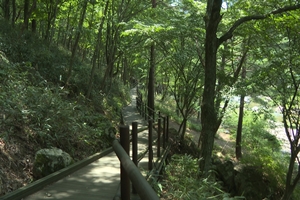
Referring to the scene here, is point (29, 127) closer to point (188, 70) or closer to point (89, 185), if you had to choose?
point (89, 185)

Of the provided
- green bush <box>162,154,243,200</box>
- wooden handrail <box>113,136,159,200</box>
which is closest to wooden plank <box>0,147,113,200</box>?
green bush <box>162,154,243,200</box>

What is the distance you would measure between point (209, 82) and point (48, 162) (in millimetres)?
4551

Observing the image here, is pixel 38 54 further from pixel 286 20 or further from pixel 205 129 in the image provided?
pixel 286 20

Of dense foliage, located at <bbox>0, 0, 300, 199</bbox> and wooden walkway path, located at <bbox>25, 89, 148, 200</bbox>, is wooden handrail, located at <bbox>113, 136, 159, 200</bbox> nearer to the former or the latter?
wooden walkway path, located at <bbox>25, 89, 148, 200</bbox>

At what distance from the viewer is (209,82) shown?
7234 millimetres

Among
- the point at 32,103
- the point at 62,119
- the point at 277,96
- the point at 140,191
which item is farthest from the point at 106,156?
the point at 277,96

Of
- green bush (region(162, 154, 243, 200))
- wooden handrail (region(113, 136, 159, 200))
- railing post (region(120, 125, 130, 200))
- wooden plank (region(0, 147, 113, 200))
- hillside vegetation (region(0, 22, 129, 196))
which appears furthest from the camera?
green bush (region(162, 154, 243, 200))

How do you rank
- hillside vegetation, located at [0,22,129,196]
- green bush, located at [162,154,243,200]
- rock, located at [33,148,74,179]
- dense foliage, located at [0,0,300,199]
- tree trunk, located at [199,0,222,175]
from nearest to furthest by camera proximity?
hillside vegetation, located at [0,22,129,196] → rock, located at [33,148,74,179] → green bush, located at [162,154,243,200] → dense foliage, located at [0,0,300,199] → tree trunk, located at [199,0,222,175]

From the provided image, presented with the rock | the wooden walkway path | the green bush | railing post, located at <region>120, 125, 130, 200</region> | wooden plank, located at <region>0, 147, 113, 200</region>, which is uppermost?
railing post, located at <region>120, 125, 130, 200</region>

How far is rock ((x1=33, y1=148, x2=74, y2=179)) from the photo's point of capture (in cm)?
481

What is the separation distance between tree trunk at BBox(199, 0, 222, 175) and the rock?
368 cm

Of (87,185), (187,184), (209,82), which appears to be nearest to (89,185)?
(87,185)

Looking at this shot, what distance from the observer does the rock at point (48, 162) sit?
4.81 m

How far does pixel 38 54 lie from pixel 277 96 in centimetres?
1001
